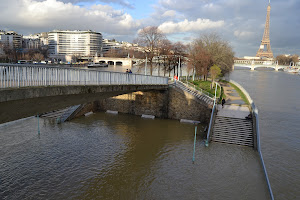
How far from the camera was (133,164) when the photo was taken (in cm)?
1616

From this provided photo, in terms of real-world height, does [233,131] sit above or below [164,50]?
below

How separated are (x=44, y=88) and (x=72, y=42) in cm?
17351

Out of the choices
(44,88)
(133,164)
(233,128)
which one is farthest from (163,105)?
(44,88)

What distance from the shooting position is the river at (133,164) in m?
12.8

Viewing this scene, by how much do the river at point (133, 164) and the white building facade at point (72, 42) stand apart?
502 feet

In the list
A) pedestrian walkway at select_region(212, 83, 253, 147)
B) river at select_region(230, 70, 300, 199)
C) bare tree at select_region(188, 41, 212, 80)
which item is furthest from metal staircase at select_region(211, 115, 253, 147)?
bare tree at select_region(188, 41, 212, 80)

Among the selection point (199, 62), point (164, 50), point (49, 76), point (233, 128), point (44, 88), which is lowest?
point (233, 128)

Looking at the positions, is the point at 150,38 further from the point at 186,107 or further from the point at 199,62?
the point at 186,107

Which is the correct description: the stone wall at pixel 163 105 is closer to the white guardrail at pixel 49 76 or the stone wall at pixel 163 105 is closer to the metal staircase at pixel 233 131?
the metal staircase at pixel 233 131

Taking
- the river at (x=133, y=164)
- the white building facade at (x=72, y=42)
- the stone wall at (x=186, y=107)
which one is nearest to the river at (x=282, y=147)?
the river at (x=133, y=164)

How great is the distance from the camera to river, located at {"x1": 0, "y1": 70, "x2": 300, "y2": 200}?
12836mm

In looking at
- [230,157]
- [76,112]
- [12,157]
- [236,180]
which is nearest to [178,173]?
[236,180]

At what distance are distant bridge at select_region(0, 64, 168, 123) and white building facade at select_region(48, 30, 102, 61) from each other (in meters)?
159

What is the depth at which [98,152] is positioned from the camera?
1755cm
